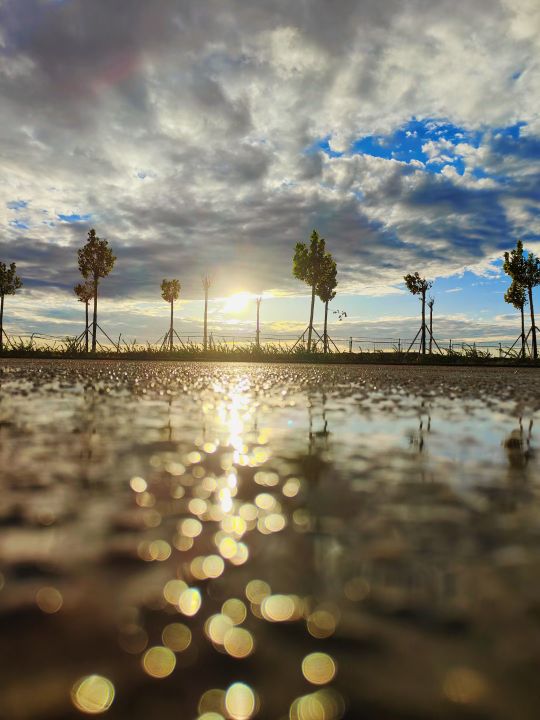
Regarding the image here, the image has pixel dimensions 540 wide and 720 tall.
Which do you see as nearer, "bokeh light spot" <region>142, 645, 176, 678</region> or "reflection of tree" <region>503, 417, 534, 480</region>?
"bokeh light spot" <region>142, 645, 176, 678</region>

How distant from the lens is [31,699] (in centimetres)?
95

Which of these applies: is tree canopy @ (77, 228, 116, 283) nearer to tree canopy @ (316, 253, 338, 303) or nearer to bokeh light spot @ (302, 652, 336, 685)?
tree canopy @ (316, 253, 338, 303)

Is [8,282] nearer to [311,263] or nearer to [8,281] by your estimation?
[8,281]

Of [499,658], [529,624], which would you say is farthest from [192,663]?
[529,624]

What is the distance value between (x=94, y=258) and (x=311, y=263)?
16.1m

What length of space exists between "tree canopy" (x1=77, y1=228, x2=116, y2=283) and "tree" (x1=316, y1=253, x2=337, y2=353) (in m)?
16.0

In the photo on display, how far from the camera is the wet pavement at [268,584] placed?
99cm

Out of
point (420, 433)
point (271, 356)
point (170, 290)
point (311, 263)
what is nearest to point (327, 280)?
point (311, 263)

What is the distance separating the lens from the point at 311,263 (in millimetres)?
35781

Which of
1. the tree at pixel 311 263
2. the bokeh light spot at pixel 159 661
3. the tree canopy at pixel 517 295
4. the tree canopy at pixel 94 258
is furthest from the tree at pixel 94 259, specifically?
the bokeh light spot at pixel 159 661

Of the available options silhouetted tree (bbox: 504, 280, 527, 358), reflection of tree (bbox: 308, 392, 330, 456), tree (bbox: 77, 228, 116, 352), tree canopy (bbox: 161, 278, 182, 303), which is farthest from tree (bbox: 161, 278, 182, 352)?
reflection of tree (bbox: 308, 392, 330, 456)

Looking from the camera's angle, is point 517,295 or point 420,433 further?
point 517,295

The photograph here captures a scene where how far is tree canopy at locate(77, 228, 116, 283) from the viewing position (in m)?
37.3

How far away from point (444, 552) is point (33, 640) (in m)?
1.23
